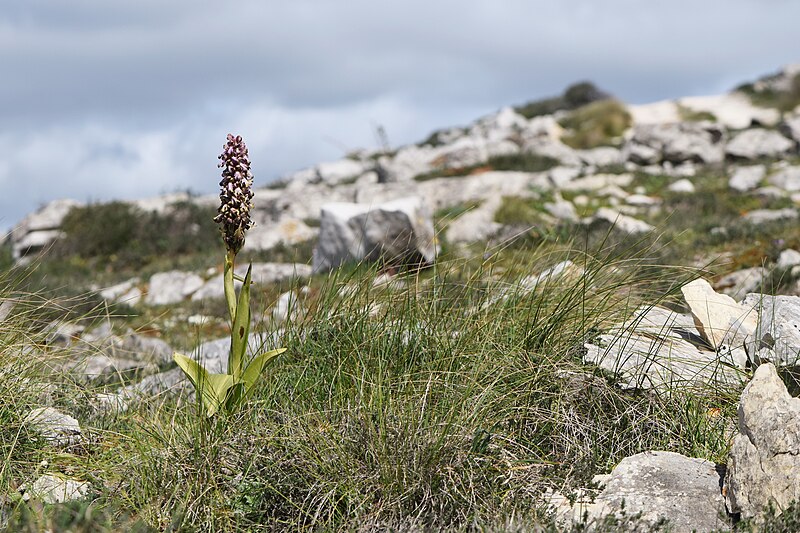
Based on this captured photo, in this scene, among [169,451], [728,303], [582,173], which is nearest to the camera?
[169,451]

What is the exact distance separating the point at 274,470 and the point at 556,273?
258 centimetres

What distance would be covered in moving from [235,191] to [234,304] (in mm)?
589

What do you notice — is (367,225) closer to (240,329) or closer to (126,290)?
(126,290)

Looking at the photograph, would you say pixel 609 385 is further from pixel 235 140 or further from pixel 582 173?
pixel 582 173

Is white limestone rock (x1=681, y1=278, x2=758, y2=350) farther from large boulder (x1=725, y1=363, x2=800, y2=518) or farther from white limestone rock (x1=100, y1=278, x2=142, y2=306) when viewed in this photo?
white limestone rock (x1=100, y1=278, x2=142, y2=306)

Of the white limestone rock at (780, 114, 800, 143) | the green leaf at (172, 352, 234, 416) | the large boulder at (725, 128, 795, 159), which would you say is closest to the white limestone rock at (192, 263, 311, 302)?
the green leaf at (172, 352, 234, 416)

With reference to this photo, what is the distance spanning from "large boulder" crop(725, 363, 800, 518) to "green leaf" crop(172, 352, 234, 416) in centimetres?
241

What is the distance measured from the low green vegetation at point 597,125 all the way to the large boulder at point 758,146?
360 inches

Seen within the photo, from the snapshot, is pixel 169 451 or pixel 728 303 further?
pixel 728 303

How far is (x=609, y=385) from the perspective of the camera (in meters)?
4.51

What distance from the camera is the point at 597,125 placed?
37.9 m

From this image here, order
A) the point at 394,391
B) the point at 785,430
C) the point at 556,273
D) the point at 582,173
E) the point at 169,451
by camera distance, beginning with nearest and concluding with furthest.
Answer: the point at 785,430
the point at 169,451
the point at 394,391
the point at 556,273
the point at 582,173

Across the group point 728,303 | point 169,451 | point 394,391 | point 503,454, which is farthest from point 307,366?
point 728,303

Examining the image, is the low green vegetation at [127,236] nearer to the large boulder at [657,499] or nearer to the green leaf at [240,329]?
the green leaf at [240,329]
